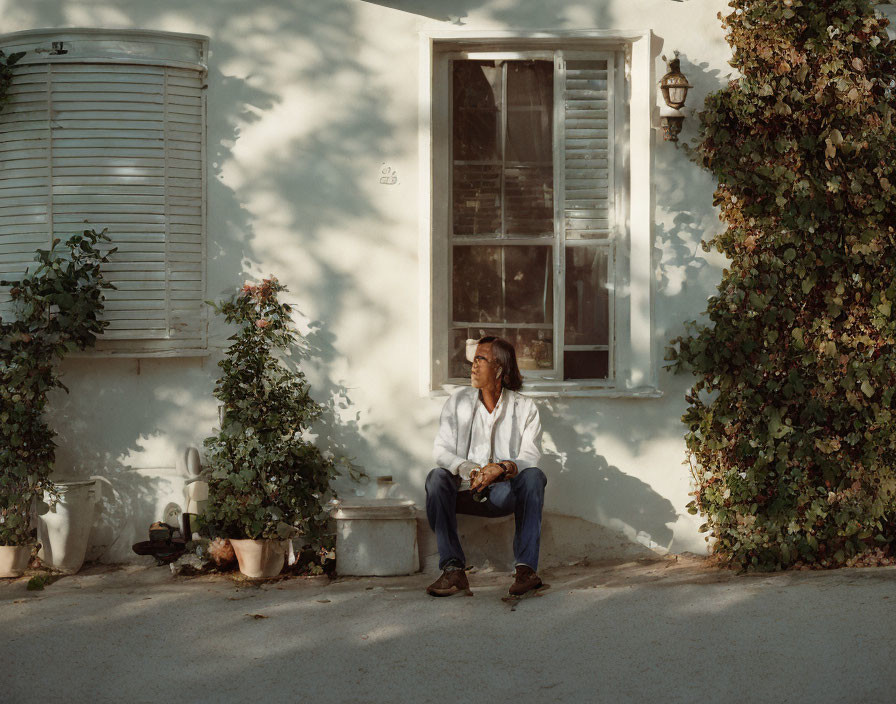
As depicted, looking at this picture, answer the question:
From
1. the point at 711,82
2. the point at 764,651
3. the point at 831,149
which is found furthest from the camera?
the point at 711,82

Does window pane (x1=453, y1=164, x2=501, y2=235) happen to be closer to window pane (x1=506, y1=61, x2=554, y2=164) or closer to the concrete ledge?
window pane (x1=506, y1=61, x2=554, y2=164)

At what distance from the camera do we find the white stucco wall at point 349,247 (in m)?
5.88

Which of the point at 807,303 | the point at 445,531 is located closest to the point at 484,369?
the point at 445,531

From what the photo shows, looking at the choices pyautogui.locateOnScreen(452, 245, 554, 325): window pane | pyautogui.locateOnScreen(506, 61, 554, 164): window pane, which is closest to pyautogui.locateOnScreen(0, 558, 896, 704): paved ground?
pyautogui.locateOnScreen(452, 245, 554, 325): window pane

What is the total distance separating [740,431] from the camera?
222 inches

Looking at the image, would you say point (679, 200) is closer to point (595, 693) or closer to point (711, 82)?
point (711, 82)

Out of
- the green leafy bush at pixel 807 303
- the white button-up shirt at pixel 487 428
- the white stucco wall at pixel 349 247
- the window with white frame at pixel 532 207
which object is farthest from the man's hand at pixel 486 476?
the green leafy bush at pixel 807 303

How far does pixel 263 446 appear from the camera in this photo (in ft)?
18.4

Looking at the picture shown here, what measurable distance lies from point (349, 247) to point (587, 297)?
1.46 metres

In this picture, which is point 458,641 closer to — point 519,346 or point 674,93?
point 519,346

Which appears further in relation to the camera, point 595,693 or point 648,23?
point 648,23

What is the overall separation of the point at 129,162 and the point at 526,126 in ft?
7.73

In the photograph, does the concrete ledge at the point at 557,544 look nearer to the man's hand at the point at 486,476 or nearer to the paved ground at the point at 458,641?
the paved ground at the point at 458,641

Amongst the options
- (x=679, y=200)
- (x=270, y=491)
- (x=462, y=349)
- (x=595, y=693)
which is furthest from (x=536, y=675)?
(x=679, y=200)
